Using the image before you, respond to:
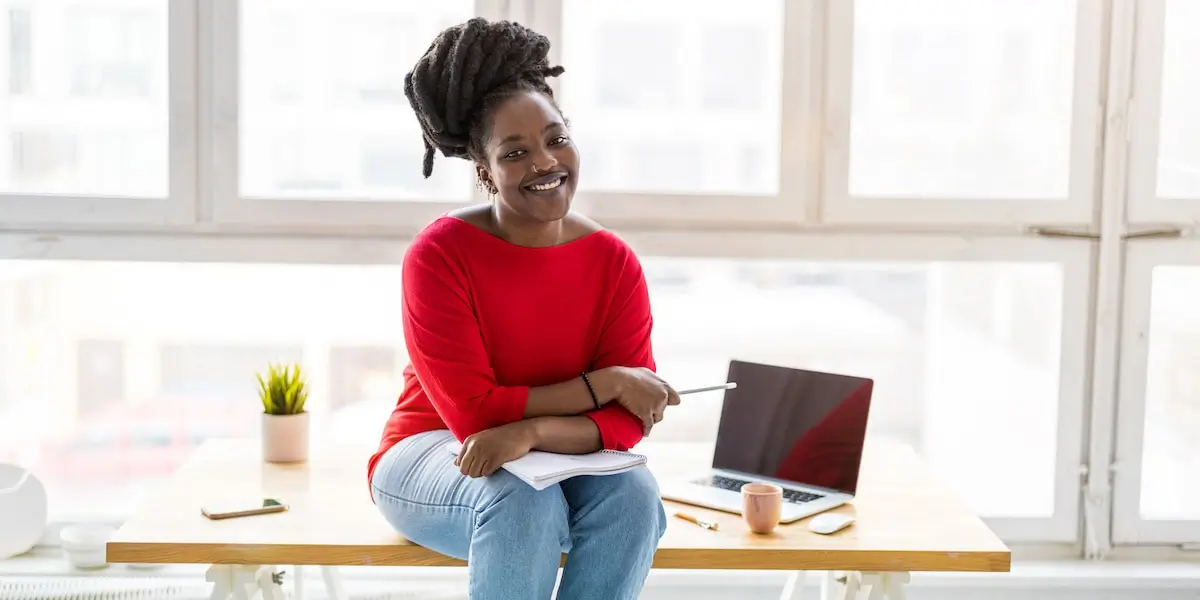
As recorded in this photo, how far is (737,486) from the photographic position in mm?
2305

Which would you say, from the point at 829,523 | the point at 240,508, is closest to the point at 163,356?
the point at 240,508

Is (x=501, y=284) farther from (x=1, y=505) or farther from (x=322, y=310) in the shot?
(x=1, y=505)

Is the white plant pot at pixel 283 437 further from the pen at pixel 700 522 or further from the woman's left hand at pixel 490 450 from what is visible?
the pen at pixel 700 522

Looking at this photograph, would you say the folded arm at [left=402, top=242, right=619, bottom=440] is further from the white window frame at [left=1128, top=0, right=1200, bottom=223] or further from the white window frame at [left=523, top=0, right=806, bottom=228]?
the white window frame at [left=1128, top=0, right=1200, bottom=223]

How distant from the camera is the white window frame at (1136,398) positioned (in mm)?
2723

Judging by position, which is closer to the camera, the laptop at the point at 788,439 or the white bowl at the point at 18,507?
the laptop at the point at 788,439

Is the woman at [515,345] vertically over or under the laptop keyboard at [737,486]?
over

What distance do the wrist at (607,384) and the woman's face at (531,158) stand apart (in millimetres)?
262

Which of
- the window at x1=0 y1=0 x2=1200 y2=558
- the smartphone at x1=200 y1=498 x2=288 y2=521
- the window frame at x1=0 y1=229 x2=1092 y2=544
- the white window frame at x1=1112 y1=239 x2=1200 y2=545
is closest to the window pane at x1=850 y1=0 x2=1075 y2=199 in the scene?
the window at x1=0 y1=0 x2=1200 y2=558

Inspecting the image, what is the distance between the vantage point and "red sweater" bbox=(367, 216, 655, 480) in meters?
2.00

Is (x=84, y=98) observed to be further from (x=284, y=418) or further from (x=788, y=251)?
(x=788, y=251)

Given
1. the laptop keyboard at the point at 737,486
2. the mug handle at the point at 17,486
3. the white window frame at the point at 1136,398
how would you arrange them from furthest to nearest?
1. the white window frame at the point at 1136,398
2. the mug handle at the point at 17,486
3. the laptop keyboard at the point at 737,486

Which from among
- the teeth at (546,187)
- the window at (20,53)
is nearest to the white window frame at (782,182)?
the teeth at (546,187)

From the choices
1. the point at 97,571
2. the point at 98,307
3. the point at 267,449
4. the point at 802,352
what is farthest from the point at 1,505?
the point at 802,352
